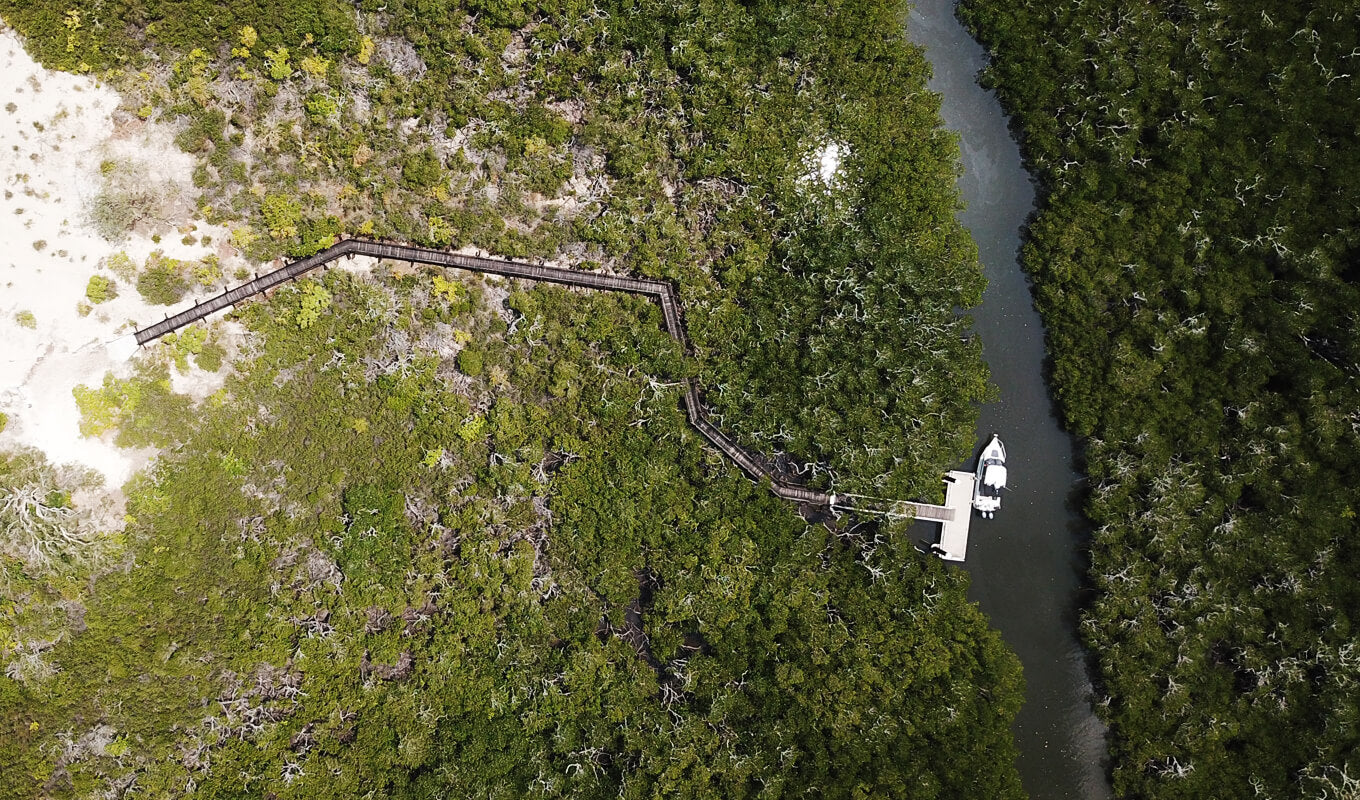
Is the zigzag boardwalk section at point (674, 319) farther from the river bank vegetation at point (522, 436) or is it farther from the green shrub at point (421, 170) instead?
the green shrub at point (421, 170)

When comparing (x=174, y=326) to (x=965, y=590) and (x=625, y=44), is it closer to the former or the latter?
(x=625, y=44)

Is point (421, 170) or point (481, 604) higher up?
point (421, 170)

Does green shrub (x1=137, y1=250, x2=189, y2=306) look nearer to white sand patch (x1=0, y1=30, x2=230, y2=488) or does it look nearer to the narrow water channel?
white sand patch (x1=0, y1=30, x2=230, y2=488)

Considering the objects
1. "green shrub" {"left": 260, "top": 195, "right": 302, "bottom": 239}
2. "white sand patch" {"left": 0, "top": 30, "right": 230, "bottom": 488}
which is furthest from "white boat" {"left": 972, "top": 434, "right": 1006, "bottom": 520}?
"white sand patch" {"left": 0, "top": 30, "right": 230, "bottom": 488}

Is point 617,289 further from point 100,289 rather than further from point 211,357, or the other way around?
point 100,289

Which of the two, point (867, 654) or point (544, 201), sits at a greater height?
point (544, 201)

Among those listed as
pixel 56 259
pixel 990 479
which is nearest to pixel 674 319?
pixel 990 479

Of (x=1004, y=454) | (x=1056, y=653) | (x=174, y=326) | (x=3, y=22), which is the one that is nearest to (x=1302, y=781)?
(x=1056, y=653)
